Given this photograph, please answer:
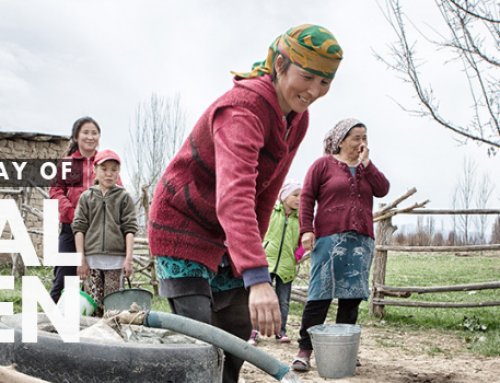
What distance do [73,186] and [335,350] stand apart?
2280 millimetres

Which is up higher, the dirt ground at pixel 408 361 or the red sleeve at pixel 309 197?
the red sleeve at pixel 309 197

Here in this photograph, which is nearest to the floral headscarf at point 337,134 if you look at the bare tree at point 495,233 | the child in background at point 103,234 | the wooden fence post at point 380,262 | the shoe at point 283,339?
the child in background at point 103,234

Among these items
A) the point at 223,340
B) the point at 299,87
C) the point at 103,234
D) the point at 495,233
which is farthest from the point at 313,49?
the point at 495,233

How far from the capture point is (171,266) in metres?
2.11

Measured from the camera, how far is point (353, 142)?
4.15m

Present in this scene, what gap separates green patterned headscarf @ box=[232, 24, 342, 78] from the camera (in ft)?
6.09

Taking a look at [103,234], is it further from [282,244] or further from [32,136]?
[32,136]

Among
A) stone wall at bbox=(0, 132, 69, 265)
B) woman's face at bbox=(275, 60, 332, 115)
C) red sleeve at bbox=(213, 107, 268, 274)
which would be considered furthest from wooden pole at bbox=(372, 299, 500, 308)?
stone wall at bbox=(0, 132, 69, 265)

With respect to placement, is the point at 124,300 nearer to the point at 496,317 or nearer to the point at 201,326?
the point at 201,326

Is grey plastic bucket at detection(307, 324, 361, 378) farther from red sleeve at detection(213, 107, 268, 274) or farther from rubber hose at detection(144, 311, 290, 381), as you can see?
rubber hose at detection(144, 311, 290, 381)

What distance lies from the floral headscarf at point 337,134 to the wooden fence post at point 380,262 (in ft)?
10.4

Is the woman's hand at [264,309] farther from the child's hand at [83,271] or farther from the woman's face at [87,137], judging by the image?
the woman's face at [87,137]

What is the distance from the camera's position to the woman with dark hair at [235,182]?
167cm

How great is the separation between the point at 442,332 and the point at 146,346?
5.39 metres
